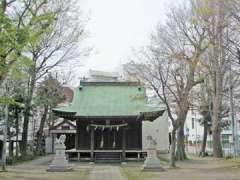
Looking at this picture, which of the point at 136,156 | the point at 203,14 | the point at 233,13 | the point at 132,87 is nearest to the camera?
the point at 233,13

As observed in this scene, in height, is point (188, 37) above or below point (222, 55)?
above

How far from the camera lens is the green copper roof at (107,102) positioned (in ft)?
100

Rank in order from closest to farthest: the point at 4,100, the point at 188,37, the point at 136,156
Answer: the point at 4,100 < the point at 188,37 < the point at 136,156

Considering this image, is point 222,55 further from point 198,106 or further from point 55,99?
point 55,99

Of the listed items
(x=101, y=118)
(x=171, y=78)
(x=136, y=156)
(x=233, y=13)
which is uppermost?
(x=233, y=13)

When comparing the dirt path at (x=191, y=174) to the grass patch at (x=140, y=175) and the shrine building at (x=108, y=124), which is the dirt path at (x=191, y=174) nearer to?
the grass patch at (x=140, y=175)

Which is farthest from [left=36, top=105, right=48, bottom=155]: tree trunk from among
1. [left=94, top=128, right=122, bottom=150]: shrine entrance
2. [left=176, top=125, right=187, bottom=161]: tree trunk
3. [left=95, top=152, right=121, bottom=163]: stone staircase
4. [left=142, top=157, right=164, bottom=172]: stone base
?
[left=142, top=157, right=164, bottom=172]: stone base

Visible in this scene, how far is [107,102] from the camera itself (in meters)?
33.2

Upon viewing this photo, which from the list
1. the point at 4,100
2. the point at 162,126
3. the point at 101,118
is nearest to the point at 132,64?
the point at 101,118

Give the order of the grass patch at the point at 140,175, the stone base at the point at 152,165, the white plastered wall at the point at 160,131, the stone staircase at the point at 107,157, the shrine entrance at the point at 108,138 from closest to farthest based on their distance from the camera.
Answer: the grass patch at the point at 140,175 → the stone base at the point at 152,165 → the stone staircase at the point at 107,157 → the shrine entrance at the point at 108,138 → the white plastered wall at the point at 160,131

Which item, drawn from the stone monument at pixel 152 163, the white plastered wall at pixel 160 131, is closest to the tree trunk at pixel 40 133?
the white plastered wall at pixel 160 131

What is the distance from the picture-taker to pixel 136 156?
1267 inches

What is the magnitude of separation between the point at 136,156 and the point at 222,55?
12.4 m

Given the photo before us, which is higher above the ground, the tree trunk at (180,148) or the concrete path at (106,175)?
the tree trunk at (180,148)
